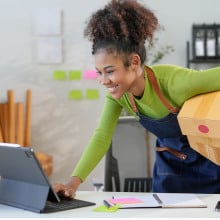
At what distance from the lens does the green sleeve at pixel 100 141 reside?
176cm

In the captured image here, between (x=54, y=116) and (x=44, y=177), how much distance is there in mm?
2462

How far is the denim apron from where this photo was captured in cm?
183

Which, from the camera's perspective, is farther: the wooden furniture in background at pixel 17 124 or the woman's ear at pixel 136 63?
the wooden furniture in background at pixel 17 124

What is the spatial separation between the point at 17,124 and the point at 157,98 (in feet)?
6.91

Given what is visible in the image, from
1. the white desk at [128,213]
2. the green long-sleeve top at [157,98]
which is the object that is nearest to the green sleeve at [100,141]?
the green long-sleeve top at [157,98]

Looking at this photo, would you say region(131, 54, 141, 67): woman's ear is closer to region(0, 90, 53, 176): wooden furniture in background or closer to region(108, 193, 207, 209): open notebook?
region(108, 193, 207, 209): open notebook

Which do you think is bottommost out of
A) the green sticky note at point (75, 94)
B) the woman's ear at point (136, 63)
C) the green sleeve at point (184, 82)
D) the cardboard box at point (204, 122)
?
the green sticky note at point (75, 94)

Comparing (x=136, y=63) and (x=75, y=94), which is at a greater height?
(x=136, y=63)

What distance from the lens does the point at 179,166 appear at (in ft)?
6.23

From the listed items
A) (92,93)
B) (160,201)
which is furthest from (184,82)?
(92,93)

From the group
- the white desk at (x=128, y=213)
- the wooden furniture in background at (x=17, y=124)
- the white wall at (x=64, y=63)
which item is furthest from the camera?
the white wall at (x=64, y=63)

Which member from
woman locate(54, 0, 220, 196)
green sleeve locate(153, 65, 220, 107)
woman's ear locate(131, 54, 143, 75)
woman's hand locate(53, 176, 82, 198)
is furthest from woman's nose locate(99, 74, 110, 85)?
woman's hand locate(53, 176, 82, 198)

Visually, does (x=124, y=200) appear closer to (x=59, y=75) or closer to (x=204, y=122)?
(x=204, y=122)

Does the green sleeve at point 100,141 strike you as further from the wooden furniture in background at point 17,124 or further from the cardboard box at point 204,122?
the wooden furniture in background at point 17,124
